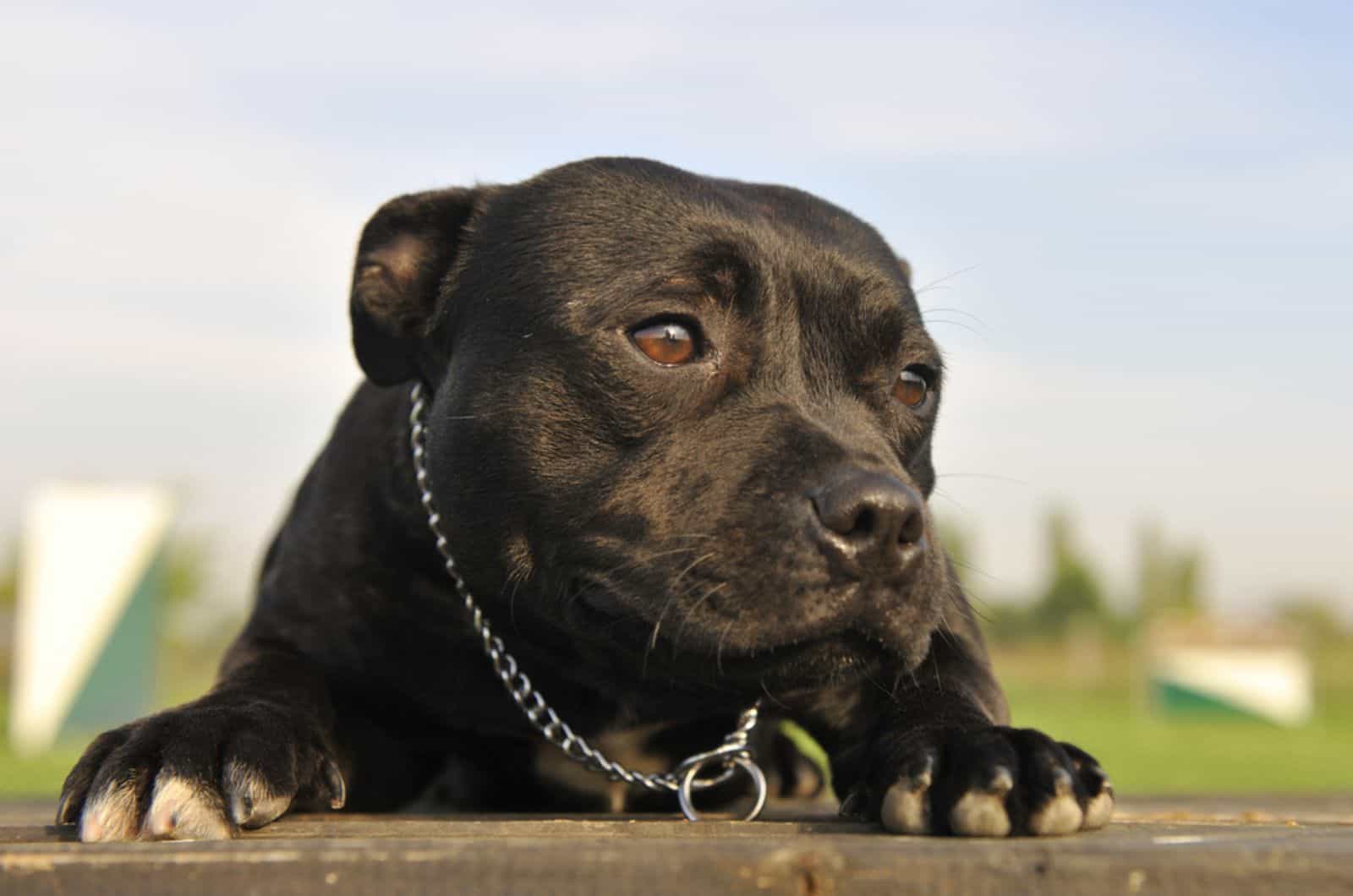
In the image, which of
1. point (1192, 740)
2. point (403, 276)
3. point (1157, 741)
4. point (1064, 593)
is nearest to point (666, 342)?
point (403, 276)

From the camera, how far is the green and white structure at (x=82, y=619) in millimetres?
13125

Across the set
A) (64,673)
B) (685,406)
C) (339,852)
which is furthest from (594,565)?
(64,673)

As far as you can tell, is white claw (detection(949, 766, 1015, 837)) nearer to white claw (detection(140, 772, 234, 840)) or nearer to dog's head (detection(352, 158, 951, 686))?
dog's head (detection(352, 158, 951, 686))

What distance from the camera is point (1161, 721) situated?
68.6ft

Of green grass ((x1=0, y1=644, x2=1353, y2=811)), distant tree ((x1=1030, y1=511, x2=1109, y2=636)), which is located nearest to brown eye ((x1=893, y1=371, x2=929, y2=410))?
green grass ((x1=0, y1=644, x2=1353, y2=811))

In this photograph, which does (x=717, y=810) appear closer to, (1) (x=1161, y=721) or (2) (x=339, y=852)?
(2) (x=339, y=852)

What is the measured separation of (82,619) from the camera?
1330 cm

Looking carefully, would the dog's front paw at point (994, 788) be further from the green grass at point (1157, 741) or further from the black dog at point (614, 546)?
the green grass at point (1157, 741)

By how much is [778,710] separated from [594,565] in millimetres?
810

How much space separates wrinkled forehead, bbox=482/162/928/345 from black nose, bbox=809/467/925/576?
2.52 ft

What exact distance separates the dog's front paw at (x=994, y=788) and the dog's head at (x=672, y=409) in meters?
0.25

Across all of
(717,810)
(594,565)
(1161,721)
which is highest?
(594,565)

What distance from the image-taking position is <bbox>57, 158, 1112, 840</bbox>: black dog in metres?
2.62

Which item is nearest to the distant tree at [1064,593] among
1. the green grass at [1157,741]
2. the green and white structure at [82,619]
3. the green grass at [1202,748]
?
the green grass at [1157,741]
